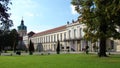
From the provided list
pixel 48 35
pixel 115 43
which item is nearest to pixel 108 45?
pixel 115 43

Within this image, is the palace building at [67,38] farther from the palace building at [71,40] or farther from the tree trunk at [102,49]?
the tree trunk at [102,49]

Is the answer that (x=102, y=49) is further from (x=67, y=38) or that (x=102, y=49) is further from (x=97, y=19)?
(x=67, y=38)

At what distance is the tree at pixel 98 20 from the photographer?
3750 centimetres

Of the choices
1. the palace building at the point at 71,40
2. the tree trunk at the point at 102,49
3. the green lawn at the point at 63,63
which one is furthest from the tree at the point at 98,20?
the palace building at the point at 71,40

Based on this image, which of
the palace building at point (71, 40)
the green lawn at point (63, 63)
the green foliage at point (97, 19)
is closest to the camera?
the green lawn at point (63, 63)

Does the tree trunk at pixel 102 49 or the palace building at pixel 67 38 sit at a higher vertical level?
the palace building at pixel 67 38

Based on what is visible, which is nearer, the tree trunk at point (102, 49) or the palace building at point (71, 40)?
the tree trunk at point (102, 49)

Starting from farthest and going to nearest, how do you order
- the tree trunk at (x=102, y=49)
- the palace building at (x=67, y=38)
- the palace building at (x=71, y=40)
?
the palace building at (x=67, y=38), the palace building at (x=71, y=40), the tree trunk at (x=102, y=49)

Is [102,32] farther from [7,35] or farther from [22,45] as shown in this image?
[22,45]

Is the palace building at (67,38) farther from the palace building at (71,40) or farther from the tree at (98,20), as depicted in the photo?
the tree at (98,20)

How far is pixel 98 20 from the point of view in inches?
1508

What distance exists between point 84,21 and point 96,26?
8.17ft

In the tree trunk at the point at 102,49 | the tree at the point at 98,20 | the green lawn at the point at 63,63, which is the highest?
the tree at the point at 98,20

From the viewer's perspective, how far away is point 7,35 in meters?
99.1
